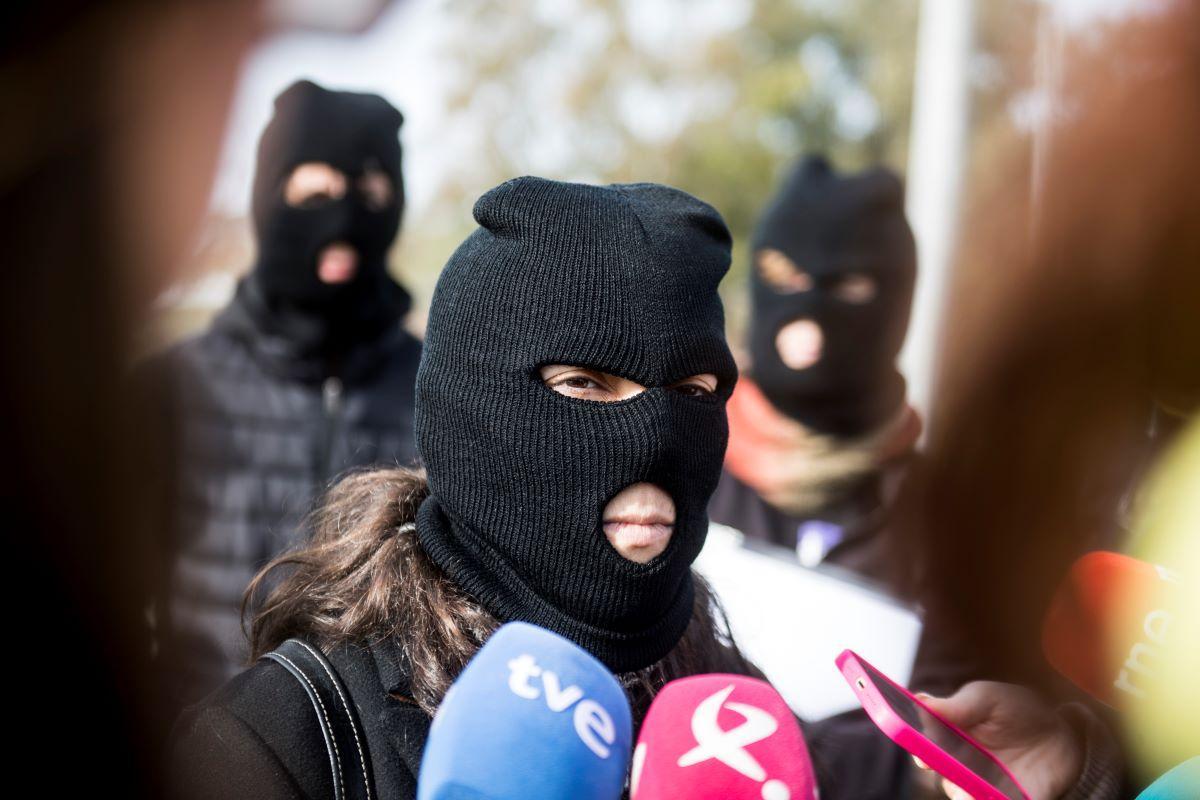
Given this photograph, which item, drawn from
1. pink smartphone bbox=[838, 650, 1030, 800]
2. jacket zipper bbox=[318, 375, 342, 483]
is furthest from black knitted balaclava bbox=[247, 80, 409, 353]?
pink smartphone bbox=[838, 650, 1030, 800]

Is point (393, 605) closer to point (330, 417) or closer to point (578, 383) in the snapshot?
point (578, 383)

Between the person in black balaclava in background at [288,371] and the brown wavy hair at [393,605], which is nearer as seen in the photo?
the brown wavy hair at [393,605]

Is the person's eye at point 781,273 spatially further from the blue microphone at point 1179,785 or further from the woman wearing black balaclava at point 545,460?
the blue microphone at point 1179,785

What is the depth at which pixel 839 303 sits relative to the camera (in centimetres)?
310

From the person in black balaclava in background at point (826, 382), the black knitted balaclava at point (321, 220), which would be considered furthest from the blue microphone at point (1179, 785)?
the black knitted balaclava at point (321, 220)

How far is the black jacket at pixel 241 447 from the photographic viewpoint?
266 cm

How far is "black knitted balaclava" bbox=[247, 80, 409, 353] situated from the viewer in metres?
2.88

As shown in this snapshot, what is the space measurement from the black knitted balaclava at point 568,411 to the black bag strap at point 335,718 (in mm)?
215

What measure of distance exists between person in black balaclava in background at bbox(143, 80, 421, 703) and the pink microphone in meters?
1.86

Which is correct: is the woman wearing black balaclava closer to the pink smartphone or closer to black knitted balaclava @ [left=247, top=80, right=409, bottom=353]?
the pink smartphone

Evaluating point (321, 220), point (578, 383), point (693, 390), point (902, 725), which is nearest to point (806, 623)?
point (693, 390)

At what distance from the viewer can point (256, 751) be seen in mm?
1228

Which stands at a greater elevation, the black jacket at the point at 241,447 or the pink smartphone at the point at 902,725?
the pink smartphone at the point at 902,725

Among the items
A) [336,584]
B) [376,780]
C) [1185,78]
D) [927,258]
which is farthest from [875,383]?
[927,258]
